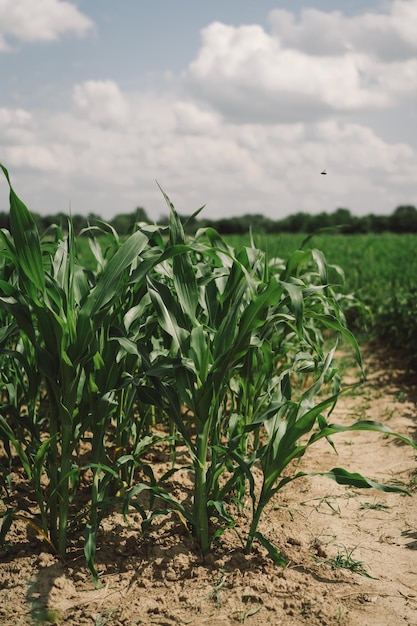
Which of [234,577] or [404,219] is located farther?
[404,219]

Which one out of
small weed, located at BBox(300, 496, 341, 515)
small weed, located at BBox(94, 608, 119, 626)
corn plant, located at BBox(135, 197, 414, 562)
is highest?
corn plant, located at BBox(135, 197, 414, 562)

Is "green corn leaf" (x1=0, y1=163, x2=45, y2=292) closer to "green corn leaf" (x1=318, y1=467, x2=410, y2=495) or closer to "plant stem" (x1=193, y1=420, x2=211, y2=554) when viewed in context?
"plant stem" (x1=193, y1=420, x2=211, y2=554)

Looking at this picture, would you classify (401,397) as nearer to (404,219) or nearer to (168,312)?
A: (168,312)

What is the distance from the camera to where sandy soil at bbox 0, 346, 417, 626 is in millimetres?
1987

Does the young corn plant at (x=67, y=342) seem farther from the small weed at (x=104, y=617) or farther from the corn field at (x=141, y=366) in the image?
the small weed at (x=104, y=617)

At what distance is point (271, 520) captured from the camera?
8.43 ft

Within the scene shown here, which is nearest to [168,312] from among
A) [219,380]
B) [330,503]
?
[219,380]

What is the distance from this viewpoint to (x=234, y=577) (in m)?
2.12

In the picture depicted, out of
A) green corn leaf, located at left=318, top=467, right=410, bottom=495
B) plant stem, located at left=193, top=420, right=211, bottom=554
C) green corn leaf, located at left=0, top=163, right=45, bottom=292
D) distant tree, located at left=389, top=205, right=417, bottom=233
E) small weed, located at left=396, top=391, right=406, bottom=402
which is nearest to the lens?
green corn leaf, located at left=0, top=163, right=45, bottom=292

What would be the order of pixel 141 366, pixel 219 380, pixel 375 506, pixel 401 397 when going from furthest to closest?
1. pixel 401 397
2. pixel 375 506
3. pixel 141 366
4. pixel 219 380

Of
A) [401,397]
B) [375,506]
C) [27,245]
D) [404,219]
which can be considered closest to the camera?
[27,245]

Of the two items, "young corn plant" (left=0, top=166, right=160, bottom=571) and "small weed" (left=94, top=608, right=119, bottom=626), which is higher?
"young corn plant" (left=0, top=166, right=160, bottom=571)

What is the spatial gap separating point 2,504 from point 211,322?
3.98ft

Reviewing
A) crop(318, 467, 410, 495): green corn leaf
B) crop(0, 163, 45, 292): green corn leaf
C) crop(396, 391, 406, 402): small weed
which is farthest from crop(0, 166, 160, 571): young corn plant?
crop(396, 391, 406, 402): small weed
